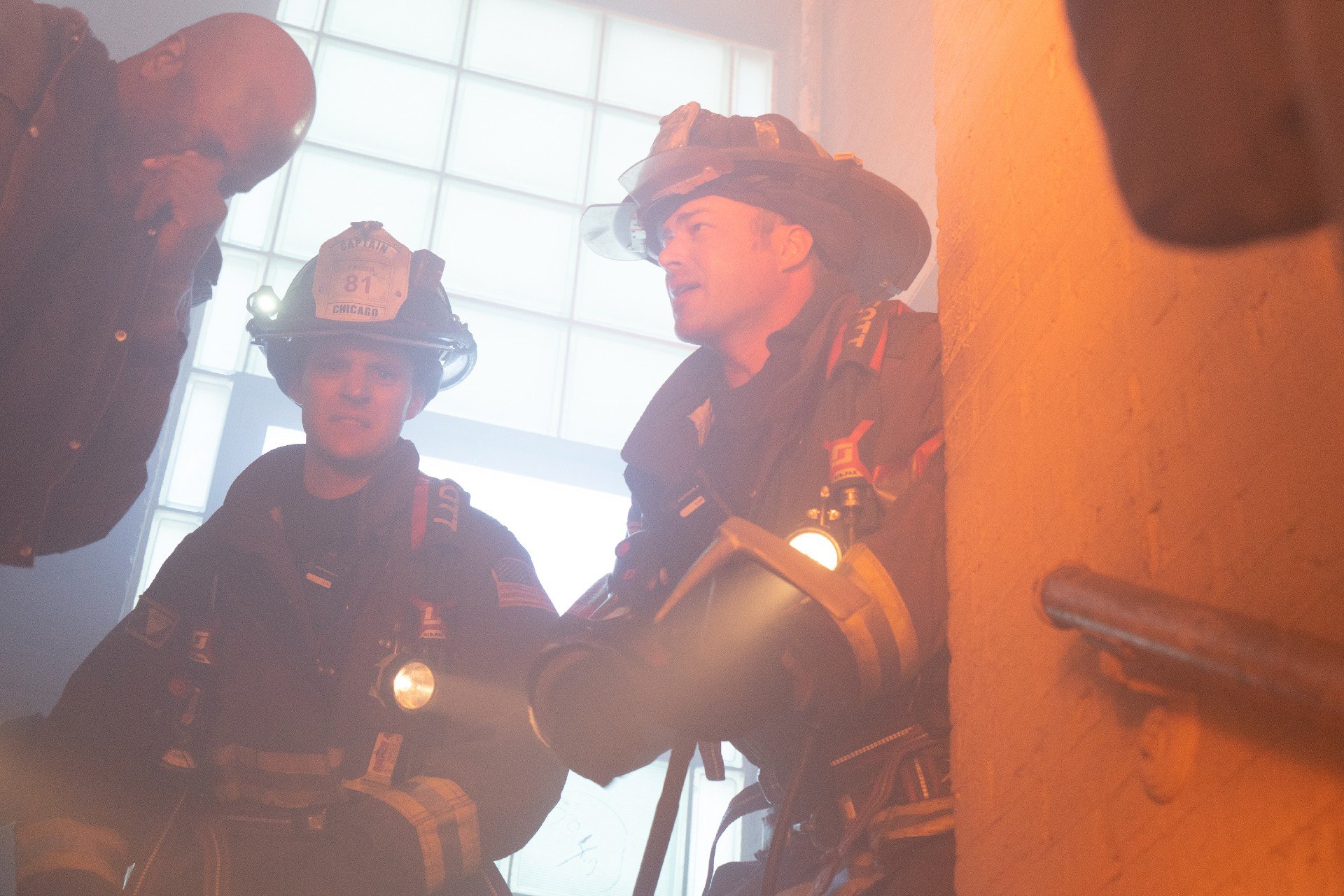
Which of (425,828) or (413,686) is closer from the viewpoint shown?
(425,828)

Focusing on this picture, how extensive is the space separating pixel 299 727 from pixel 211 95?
1460 mm

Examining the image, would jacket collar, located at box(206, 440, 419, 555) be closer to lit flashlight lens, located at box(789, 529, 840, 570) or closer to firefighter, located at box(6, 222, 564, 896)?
firefighter, located at box(6, 222, 564, 896)

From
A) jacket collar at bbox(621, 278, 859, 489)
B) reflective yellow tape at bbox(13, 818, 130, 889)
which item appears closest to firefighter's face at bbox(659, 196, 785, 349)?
jacket collar at bbox(621, 278, 859, 489)

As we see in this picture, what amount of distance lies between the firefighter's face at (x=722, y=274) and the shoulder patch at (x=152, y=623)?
58.5 inches

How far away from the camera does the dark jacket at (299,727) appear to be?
2648 millimetres

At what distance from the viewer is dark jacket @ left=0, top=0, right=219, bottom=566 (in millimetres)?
2543

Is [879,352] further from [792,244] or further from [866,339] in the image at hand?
[792,244]

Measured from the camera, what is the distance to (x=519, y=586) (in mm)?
3162

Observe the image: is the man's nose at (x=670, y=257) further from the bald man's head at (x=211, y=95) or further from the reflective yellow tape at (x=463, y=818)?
the reflective yellow tape at (x=463, y=818)

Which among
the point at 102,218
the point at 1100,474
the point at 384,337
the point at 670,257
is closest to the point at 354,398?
the point at 384,337

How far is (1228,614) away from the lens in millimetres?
1077

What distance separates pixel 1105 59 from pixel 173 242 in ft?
6.70

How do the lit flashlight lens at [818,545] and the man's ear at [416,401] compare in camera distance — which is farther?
the man's ear at [416,401]

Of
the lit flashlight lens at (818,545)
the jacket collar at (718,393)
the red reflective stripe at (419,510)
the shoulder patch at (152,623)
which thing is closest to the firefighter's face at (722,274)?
the jacket collar at (718,393)
